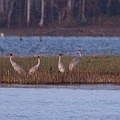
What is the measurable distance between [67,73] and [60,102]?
153 inches

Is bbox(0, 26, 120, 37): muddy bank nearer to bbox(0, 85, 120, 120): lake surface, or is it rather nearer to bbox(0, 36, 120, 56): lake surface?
bbox(0, 36, 120, 56): lake surface

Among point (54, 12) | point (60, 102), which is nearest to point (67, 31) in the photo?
point (54, 12)

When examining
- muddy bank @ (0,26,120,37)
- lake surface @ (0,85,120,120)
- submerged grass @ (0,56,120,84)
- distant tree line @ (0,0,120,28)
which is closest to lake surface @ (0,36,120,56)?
muddy bank @ (0,26,120,37)

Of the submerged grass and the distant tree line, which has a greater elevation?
the submerged grass

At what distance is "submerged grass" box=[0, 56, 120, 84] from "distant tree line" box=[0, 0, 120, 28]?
3671cm

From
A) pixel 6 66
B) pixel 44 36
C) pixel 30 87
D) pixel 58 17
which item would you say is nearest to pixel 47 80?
pixel 30 87

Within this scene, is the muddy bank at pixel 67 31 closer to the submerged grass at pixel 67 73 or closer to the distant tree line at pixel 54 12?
the distant tree line at pixel 54 12

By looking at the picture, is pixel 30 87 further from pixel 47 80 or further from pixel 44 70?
pixel 44 70

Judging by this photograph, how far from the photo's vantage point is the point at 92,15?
67.2 meters

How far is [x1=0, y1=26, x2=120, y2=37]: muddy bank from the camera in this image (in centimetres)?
6212

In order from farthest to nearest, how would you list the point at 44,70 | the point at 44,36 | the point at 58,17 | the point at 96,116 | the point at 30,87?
the point at 58,17 → the point at 44,36 → the point at 44,70 → the point at 30,87 → the point at 96,116

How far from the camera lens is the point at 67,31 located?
205ft

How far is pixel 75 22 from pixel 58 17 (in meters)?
2.93

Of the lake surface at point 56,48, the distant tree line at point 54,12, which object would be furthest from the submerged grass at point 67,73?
the distant tree line at point 54,12
